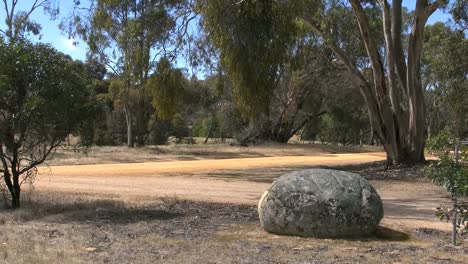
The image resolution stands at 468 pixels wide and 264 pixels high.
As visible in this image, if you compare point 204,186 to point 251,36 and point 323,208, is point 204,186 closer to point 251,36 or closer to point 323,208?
point 251,36

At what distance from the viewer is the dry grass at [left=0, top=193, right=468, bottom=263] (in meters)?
7.97

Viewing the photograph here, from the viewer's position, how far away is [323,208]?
927 cm

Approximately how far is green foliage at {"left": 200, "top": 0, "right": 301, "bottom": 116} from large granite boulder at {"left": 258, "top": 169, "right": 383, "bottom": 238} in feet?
22.5

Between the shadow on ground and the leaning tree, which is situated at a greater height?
the leaning tree

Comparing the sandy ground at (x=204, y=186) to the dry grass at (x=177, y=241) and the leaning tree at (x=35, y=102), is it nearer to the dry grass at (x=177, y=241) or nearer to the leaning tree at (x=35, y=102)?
the dry grass at (x=177, y=241)

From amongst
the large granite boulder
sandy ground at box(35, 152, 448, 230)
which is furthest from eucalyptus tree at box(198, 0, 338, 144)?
the large granite boulder

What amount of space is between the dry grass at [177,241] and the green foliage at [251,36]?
A: 4.86 metres

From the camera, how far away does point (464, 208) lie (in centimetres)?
655

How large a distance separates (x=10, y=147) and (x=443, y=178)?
30.1 ft

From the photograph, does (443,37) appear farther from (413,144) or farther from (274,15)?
(274,15)

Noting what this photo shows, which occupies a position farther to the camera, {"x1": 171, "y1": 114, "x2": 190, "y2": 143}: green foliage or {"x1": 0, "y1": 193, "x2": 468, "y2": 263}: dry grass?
{"x1": 171, "y1": 114, "x2": 190, "y2": 143}: green foliage

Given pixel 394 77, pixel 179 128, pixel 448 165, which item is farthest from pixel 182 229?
pixel 179 128

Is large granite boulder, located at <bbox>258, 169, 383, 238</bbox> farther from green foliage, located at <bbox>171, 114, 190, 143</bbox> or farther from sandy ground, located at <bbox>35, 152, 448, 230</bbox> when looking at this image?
green foliage, located at <bbox>171, 114, 190, 143</bbox>

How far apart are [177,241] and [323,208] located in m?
2.37
